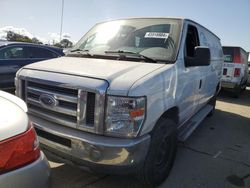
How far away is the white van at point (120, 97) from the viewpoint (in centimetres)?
266

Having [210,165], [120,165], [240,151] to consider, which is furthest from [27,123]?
[240,151]

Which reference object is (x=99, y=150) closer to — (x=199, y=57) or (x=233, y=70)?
(x=199, y=57)

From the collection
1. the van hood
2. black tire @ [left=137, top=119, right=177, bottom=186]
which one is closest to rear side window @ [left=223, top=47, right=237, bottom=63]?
black tire @ [left=137, top=119, right=177, bottom=186]

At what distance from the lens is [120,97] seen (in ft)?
8.65

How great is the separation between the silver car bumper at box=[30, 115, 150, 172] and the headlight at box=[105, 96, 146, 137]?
79mm

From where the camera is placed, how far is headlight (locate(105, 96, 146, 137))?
2.64m

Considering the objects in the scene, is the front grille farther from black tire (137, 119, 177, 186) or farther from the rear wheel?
the rear wheel

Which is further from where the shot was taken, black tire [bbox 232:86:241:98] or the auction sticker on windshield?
black tire [bbox 232:86:241:98]

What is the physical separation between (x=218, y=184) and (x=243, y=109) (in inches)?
231

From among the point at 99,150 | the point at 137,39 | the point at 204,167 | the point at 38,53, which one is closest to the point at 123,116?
the point at 99,150

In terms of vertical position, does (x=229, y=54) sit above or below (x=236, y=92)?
above

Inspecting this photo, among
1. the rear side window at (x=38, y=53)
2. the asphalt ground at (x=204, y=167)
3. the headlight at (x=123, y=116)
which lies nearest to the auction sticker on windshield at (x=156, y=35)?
the headlight at (x=123, y=116)

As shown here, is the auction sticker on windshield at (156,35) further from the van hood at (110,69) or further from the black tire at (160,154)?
the black tire at (160,154)

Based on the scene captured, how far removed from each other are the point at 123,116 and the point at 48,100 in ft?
2.92
